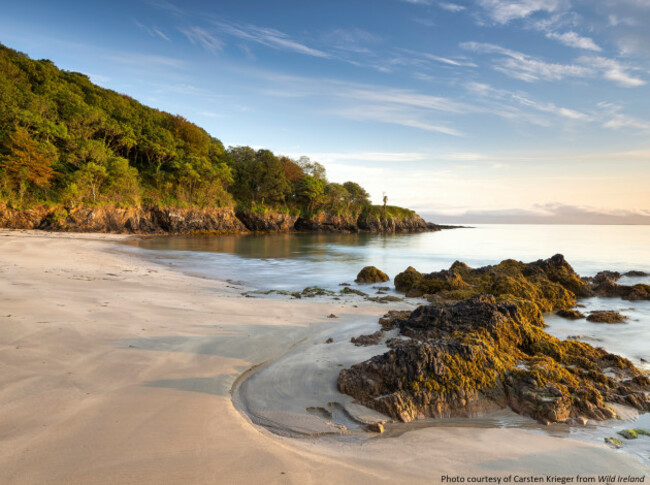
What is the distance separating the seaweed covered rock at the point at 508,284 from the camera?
846 centimetres

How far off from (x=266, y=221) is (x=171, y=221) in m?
17.1

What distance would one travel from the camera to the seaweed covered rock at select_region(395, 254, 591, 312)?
8461 millimetres

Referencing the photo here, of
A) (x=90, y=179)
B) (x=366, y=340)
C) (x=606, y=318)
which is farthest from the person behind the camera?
(x=90, y=179)

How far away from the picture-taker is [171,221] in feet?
131

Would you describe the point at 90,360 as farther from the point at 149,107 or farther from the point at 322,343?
the point at 149,107

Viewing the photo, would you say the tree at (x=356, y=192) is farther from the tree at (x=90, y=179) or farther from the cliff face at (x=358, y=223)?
the tree at (x=90, y=179)

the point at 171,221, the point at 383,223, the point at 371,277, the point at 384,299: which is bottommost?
the point at 384,299

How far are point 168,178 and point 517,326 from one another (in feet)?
148

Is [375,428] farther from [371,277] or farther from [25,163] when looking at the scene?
[25,163]

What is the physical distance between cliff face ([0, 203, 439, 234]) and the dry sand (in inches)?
1253

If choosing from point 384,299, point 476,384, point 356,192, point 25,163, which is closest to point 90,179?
point 25,163

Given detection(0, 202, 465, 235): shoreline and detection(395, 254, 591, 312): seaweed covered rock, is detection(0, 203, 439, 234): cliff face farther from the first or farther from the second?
detection(395, 254, 591, 312): seaweed covered rock

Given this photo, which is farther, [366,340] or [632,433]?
[366,340]

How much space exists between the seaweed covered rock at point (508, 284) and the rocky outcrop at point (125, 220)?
1287 inches
